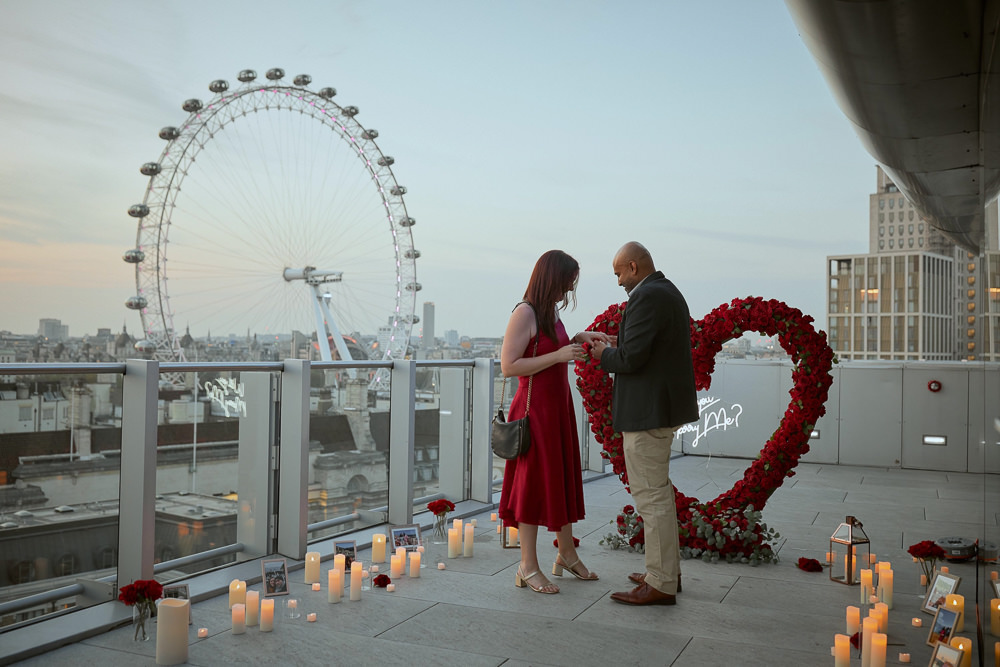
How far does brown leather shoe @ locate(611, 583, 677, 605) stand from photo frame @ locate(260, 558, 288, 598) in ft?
5.03

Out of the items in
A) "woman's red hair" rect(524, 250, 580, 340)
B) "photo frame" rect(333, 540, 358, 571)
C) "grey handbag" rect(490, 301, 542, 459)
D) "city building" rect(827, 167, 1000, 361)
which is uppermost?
"city building" rect(827, 167, 1000, 361)

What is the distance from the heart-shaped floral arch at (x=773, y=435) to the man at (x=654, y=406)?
868 mm

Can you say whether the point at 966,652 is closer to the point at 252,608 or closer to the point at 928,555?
the point at 928,555

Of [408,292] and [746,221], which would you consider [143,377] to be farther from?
[746,221]

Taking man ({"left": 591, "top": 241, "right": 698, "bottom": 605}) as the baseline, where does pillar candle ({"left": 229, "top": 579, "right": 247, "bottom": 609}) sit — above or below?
below

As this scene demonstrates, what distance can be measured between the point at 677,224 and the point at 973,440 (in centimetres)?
1436

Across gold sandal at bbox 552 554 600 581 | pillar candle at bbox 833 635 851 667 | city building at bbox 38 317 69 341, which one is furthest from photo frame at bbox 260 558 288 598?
city building at bbox 38 317 69 341

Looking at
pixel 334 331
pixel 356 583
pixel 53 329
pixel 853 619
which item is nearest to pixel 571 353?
pixel 356 583

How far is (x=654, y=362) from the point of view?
3732 mm

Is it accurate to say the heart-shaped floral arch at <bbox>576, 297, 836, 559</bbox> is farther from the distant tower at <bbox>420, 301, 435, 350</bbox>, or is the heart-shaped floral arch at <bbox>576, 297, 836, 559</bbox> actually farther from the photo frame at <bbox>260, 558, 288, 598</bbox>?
the distant tower at <bbox>420, 301, 435, 350</bbox>

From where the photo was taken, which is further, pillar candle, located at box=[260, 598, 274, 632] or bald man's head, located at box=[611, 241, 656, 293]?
bald man's head, located at box=[611, 241, 656, 293]

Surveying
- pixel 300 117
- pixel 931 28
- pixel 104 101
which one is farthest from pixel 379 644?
pixel 104 101

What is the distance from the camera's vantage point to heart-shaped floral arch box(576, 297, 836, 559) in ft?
15.4

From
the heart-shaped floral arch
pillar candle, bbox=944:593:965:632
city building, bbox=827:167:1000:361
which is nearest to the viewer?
pillar candle, bbox=944:593:965:632
